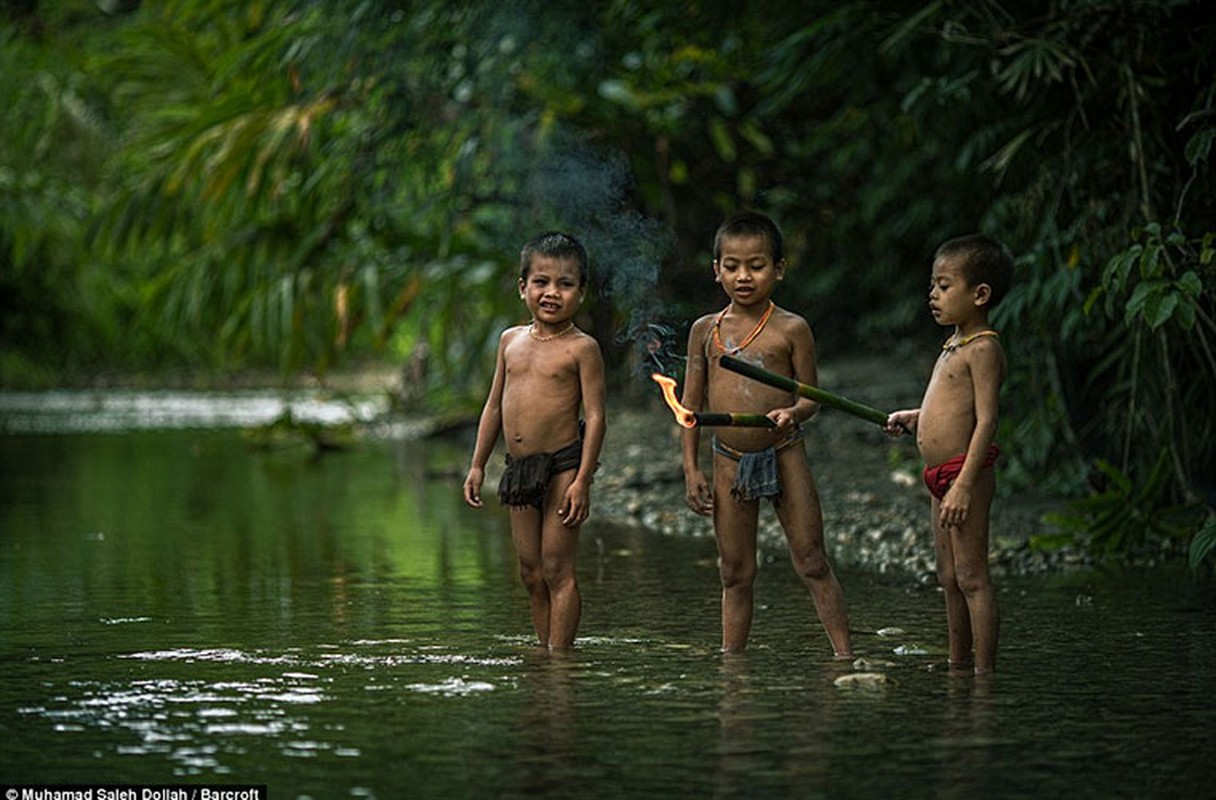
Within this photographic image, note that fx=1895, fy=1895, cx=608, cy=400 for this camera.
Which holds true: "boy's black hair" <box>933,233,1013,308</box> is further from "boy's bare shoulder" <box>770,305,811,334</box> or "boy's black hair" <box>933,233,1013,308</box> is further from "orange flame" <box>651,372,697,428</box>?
"orange flame" <box>651,372,697,428</box>

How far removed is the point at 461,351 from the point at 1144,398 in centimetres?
682

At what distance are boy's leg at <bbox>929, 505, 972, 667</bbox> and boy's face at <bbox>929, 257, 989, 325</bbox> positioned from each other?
476 mm

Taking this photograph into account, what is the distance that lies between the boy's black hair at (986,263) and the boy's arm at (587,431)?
98 cm

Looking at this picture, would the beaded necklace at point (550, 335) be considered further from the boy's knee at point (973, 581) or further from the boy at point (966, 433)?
the boy's knee at point (973, 581)

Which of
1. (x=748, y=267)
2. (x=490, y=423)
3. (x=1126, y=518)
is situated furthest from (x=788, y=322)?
(x=1126, y=518)

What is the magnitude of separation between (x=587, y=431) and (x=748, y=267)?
0.62 metres

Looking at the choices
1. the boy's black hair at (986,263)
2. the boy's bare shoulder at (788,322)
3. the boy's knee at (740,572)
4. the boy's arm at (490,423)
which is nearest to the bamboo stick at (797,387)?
the boy's bare shoulder at (788,322)

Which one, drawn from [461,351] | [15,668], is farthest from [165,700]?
[461,351]

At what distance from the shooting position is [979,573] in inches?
187

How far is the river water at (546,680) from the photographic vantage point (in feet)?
11.9

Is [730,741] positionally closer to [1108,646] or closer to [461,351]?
[1108,646]

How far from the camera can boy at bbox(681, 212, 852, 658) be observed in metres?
4.99

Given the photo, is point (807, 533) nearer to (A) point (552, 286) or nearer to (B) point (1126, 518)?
(A) point (552, 286)

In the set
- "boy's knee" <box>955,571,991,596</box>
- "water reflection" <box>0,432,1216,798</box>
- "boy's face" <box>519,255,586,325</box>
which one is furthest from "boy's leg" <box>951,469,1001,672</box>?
"boy's face" <box>519,255,586,325</box>
